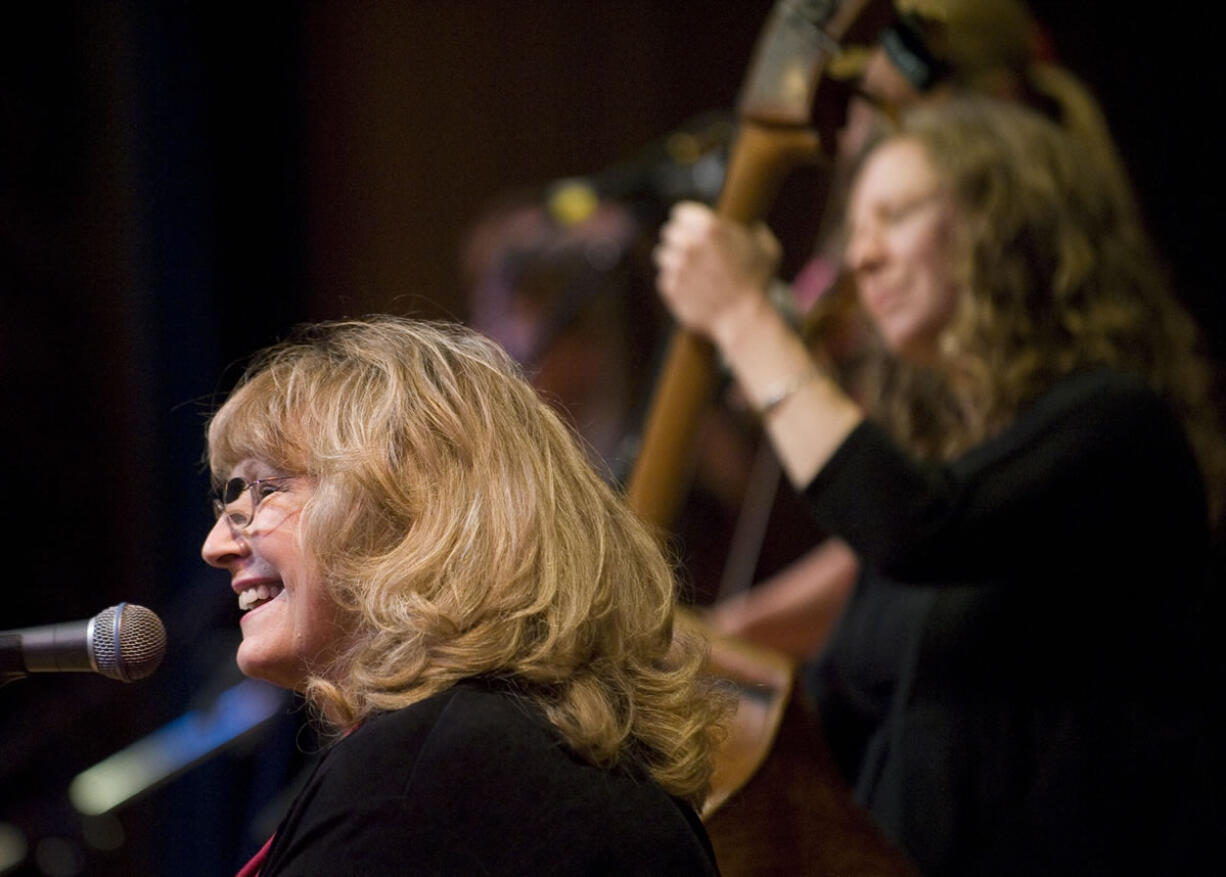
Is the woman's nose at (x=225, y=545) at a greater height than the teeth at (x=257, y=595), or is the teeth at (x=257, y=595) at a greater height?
the woman's nose at (x=225, y=545)

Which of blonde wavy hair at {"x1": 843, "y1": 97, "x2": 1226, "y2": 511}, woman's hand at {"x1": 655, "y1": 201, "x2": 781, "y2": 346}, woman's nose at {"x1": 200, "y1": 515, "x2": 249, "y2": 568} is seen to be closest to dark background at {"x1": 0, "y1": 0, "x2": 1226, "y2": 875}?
blonde wavy hair at {"x1": 843, "y1": 97, "x2": 1226, "y2": 511}

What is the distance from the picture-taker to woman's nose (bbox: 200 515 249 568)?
1.16 meters

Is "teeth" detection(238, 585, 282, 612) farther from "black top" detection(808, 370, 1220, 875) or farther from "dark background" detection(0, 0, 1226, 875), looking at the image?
"dark background" detection(0, 0, 1226, 875)

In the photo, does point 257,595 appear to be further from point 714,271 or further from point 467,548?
point 714,271

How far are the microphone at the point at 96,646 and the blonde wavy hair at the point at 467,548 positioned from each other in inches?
5.3

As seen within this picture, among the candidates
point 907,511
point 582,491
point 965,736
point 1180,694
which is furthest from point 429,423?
point 1180,694

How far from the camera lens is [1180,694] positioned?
5.32 feet

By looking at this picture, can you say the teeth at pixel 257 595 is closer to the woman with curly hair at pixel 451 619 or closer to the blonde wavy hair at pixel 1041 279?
the woman with curly hair at pixel 451 619

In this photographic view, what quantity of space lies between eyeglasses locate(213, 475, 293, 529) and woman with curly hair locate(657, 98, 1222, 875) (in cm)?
70

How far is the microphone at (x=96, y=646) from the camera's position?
101 centimetres

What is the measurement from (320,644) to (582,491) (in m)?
0.25

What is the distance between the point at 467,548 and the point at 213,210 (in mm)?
2121

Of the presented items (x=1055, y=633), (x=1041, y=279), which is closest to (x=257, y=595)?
(x=1055, y=633)

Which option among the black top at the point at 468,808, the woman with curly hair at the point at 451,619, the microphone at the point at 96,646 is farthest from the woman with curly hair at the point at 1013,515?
the microphone at the point at 96,646
